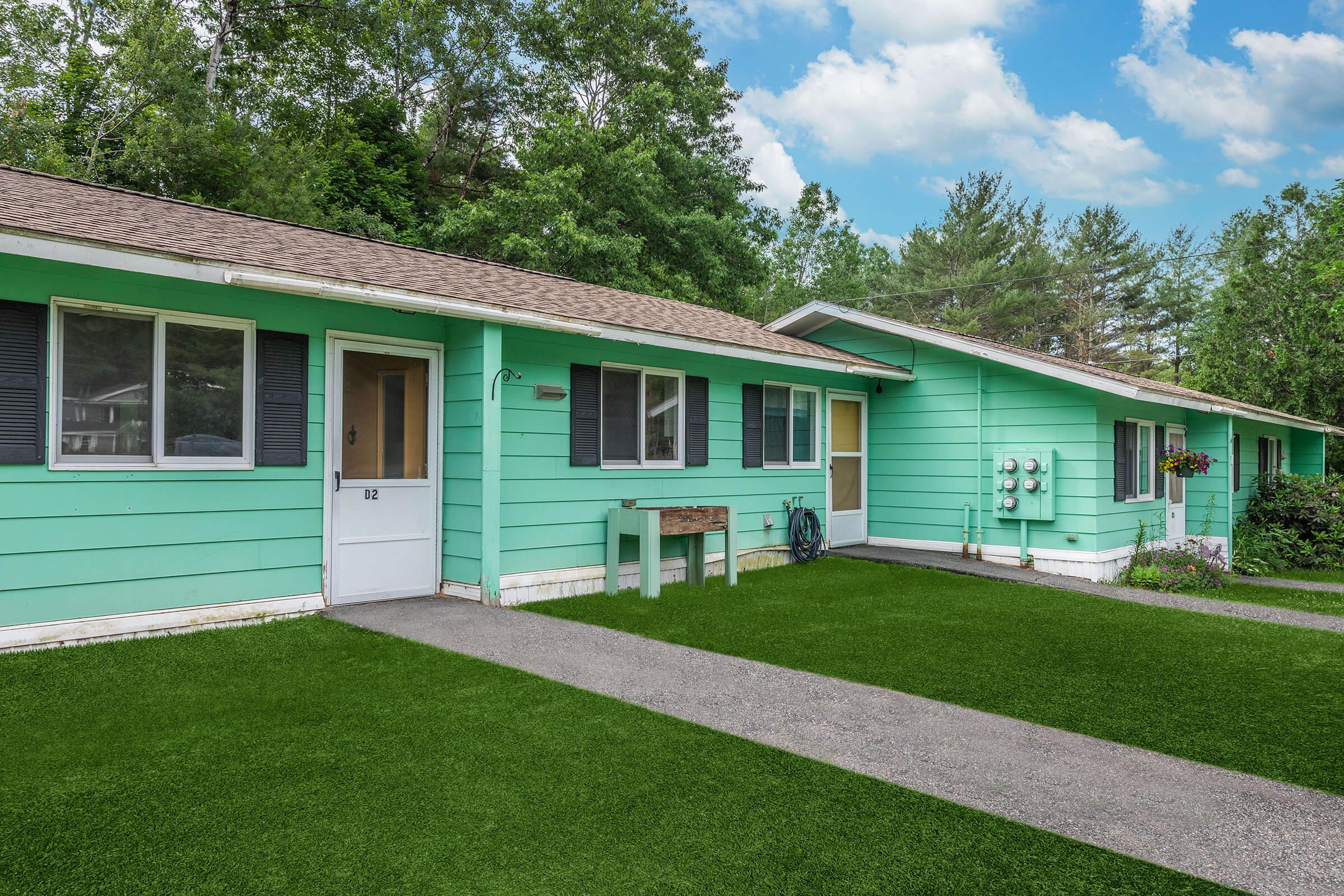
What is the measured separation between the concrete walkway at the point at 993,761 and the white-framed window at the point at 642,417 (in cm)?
269

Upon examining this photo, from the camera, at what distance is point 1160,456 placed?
10.8 m

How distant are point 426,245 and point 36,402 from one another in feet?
44.4

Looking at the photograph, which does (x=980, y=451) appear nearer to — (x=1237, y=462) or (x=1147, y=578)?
(x=1147, y=578)

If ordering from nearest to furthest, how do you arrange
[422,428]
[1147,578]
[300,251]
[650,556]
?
[300,251]
[422,428]
[650,556]
[1147,578]

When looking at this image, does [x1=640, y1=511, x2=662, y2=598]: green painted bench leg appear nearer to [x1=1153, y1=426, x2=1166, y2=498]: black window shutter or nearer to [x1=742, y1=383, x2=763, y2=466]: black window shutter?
[x1=742, y1=383, x2=763, y2=466]: black window shutter

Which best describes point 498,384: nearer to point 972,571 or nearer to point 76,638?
point 76,638

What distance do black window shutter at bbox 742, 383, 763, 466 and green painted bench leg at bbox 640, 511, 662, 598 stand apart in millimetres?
2194

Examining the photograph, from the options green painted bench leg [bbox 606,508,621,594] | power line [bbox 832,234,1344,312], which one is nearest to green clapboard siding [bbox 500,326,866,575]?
green painted bench leg [bbox 606,508,621,594]

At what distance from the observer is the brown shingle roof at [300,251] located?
4.77 metres

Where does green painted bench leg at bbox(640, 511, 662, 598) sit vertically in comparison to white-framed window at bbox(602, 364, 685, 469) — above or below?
below

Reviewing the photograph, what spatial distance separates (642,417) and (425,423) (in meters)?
2.14

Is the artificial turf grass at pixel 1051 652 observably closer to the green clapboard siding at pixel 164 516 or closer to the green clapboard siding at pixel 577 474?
the green clapboard siding at pixel 577 474

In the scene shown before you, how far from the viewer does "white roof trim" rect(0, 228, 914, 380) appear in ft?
13.9

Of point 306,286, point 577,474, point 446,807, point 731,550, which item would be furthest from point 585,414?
point 446,807
